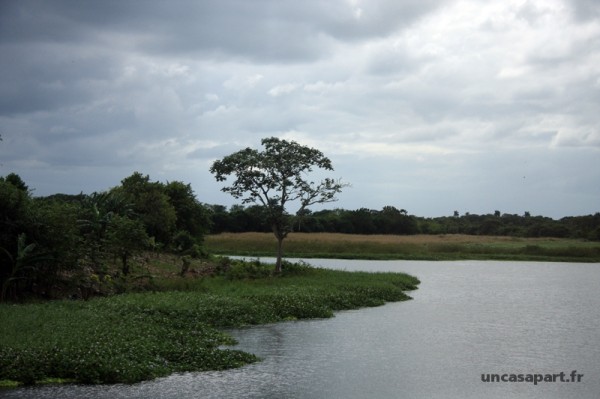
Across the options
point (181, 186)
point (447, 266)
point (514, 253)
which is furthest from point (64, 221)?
point (514, 253)

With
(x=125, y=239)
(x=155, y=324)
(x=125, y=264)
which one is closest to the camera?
(x=155, y=324)

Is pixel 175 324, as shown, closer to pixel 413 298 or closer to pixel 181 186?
pixel 413 298

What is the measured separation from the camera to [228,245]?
71.6 meters

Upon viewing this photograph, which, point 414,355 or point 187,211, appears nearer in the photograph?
point 414,355

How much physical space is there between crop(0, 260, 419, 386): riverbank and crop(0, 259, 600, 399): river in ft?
1.72

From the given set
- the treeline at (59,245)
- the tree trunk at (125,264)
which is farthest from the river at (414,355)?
the tree trunk at (125,264)

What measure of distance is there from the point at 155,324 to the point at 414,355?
7651mm

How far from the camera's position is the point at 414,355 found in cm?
1886

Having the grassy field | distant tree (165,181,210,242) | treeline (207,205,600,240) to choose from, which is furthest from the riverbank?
treeline (207,205,600,240)

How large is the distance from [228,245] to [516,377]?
56706mm
